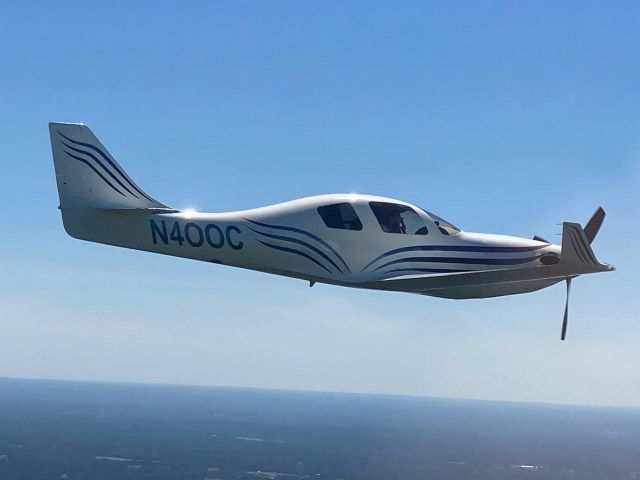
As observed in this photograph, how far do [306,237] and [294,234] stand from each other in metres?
0.32

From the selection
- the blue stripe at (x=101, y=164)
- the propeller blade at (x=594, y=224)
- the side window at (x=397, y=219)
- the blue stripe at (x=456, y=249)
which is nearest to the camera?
the blue stripe at (x=101, y=164)

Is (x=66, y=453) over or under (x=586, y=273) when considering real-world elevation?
under

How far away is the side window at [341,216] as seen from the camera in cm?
1800

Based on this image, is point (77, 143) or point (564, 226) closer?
point (564, 226)

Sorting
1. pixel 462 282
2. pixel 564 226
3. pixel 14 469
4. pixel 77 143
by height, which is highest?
pixel 77 143

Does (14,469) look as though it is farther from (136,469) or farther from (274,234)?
(274,234)

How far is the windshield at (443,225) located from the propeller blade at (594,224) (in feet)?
11.9

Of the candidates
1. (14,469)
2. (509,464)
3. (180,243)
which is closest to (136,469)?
(14,469)

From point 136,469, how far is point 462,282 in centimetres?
15887

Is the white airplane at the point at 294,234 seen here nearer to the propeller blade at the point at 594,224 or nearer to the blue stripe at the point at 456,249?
the blue stripe at the point at 456,249

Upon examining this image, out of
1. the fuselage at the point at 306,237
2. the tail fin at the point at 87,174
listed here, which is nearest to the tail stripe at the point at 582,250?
the fuselage at the point at 306,237

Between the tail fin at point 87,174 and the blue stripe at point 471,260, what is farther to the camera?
the blue stripe at point 471,260

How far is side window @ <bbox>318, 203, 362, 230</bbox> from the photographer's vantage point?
709 inches

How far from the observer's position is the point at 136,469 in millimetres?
160250
